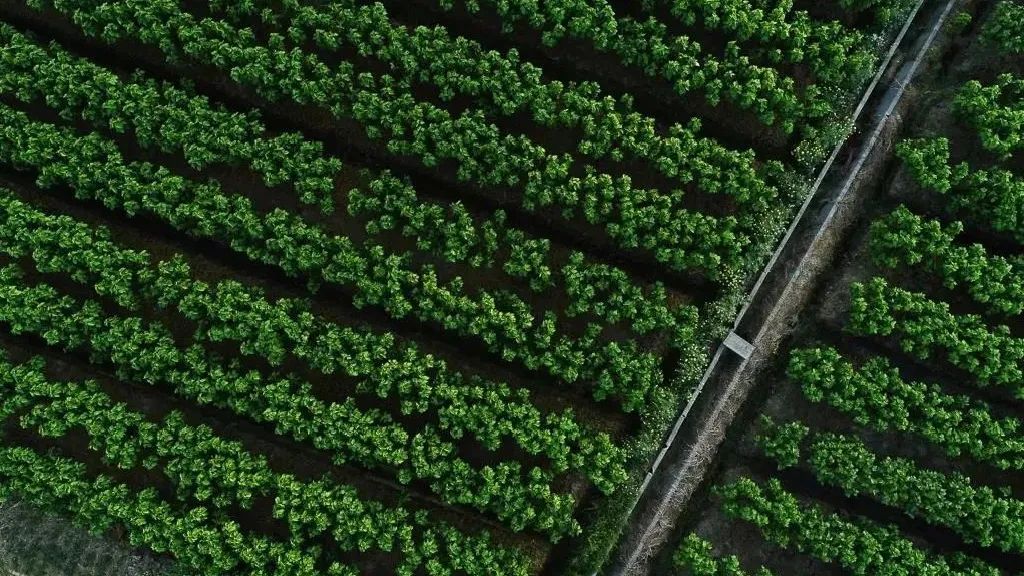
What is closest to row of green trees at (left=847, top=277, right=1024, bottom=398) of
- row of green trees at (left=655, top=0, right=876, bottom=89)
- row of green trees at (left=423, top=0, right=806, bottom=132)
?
row of green trees at (left=423, top=0, right=806, bottom=132)

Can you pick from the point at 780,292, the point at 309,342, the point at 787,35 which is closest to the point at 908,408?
the point at 780,292

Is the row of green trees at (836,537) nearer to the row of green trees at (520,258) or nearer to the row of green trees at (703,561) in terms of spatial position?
the row of green trees at (703,561)

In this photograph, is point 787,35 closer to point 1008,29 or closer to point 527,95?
point 1008,29

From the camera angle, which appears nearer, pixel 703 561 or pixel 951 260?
pixel 703 561

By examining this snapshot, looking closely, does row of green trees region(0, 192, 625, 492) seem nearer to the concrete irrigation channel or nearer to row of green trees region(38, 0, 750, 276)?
the concrete irrigation channel

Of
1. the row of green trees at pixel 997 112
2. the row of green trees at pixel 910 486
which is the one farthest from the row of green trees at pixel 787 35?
the row of green trees at pixel 910 486

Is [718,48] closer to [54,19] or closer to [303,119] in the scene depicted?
[303,119]

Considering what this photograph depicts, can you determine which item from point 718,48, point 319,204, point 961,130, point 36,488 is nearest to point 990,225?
point 961,130
